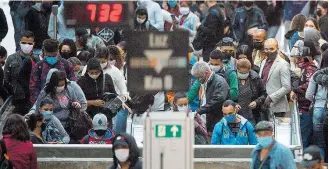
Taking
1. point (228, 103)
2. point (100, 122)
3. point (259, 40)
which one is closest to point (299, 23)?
point (259, 40)

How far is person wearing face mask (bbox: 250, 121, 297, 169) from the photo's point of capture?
22766 millimetres

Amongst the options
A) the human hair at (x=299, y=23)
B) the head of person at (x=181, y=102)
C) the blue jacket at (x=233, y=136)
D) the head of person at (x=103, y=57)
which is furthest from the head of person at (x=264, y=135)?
the human hair at (x=299, y=23)

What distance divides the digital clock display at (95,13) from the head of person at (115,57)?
17.2 ft

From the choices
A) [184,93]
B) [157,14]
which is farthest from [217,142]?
[157,14]

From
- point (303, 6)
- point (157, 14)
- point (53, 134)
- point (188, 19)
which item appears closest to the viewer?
point (53, 134)

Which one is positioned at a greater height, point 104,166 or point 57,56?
point 57,56

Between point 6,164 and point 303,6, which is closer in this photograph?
point 6,164

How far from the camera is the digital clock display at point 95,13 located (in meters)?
22.4

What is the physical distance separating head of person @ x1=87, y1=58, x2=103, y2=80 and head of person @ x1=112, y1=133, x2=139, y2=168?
4.09 meters

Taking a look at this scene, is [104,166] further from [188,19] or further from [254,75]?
[188,19]

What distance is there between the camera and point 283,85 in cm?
2686

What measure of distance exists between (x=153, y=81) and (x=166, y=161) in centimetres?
101

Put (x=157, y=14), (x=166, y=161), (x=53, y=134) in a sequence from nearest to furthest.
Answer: (x=166, y=161) < (x=53, y=134) < (x=157, y=14)

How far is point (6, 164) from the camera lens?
78.2 ft
